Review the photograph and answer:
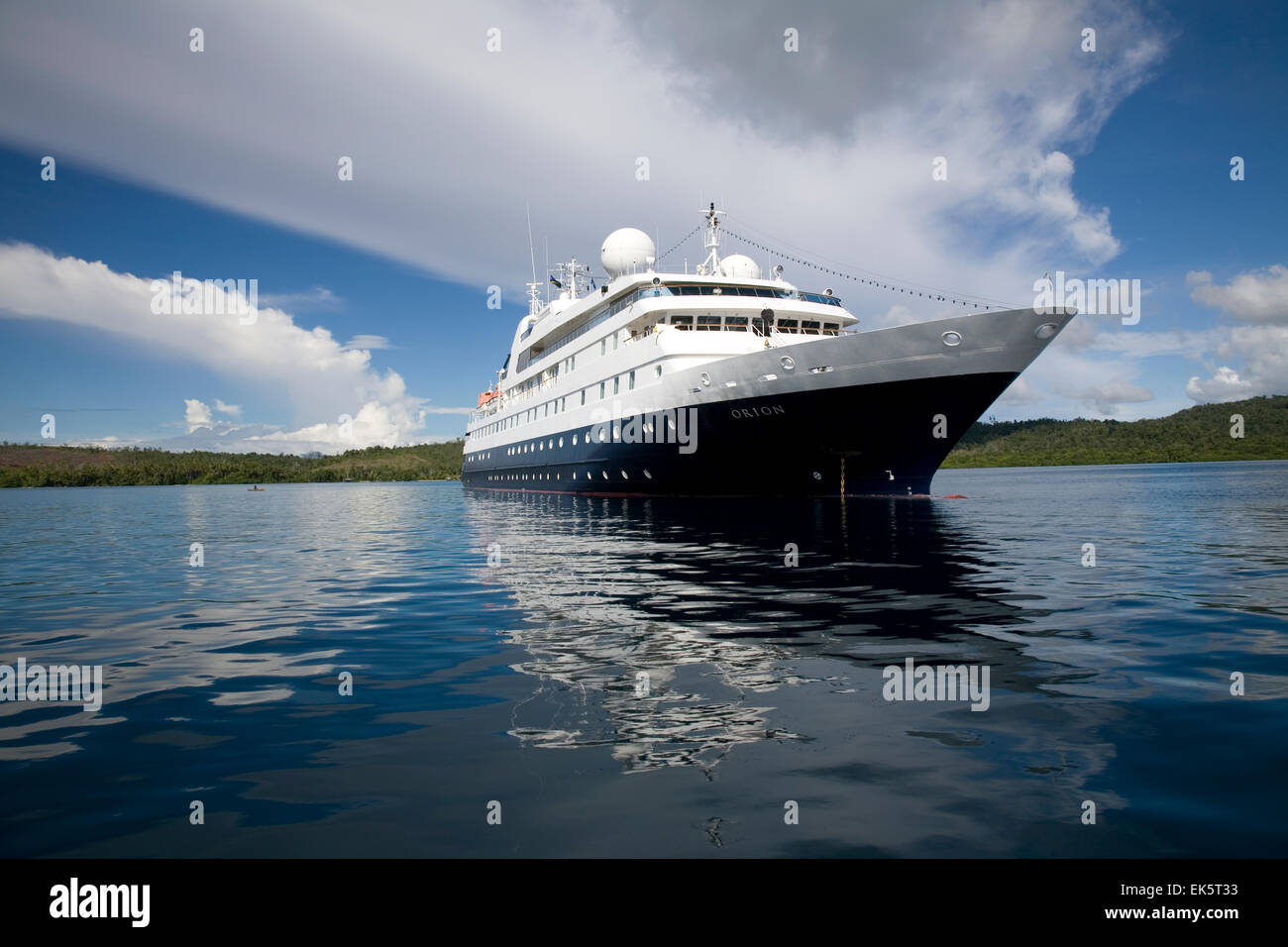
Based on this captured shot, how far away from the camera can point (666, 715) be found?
5.41 metres

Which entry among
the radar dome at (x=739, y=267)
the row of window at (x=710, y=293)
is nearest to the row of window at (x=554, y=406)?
the row of window at (x=710, y=293)

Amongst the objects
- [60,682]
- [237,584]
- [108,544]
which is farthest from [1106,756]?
[108,544]

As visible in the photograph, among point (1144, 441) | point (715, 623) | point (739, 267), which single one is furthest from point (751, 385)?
point (1144, 441)

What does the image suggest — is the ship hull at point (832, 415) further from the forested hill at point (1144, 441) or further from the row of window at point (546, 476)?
the forested hill at point (1144, 441)

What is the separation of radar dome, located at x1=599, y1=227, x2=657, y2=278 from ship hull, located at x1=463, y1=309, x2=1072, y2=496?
12271 millimetres

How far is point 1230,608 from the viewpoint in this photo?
8859mm

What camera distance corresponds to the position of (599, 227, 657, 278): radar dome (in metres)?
42.5

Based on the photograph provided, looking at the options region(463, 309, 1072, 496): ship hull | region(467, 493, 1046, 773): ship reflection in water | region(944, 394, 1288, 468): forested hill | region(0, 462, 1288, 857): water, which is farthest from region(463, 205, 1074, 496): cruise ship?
region(944, 394, 1288, 468): forested hill

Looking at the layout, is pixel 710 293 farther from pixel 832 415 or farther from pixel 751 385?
pixel 832 415

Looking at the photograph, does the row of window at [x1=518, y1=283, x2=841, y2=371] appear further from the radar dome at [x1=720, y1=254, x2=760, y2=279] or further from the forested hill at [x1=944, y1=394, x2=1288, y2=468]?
the forested hill at [x1=944, y1=394, x2=1288, y2=468]

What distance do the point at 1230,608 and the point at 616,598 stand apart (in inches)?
314

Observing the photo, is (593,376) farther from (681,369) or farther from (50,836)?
(50,836)

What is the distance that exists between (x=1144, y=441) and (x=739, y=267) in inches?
4865

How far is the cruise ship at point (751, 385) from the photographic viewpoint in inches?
924
